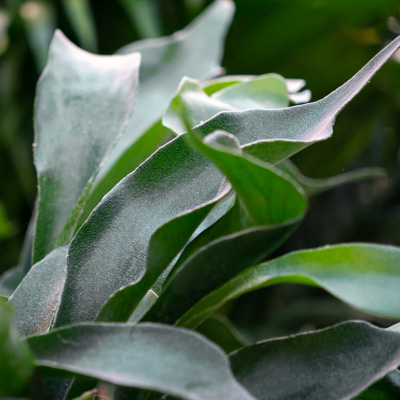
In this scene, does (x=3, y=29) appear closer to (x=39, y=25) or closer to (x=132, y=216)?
(x=39, y=25)

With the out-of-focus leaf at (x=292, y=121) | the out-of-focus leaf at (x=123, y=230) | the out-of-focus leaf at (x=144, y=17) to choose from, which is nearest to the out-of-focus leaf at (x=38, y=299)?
the out-of-focus leaf at (x=123, y=230)

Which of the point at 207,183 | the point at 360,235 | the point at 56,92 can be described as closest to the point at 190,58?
the point at 56,92

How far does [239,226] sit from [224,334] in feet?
0.94

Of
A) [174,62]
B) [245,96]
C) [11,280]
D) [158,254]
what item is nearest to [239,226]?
[158,254]

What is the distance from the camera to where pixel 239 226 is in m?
0.28

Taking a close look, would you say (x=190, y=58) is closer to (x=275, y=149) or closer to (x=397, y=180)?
(x=275, y=149)

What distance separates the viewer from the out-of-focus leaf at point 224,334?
503 mm

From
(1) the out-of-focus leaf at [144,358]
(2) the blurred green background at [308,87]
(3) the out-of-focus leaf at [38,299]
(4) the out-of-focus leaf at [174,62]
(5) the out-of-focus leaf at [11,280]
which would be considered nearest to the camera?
(1) the out-of-focus leaf at [144,358]

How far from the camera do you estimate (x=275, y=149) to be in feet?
0.92

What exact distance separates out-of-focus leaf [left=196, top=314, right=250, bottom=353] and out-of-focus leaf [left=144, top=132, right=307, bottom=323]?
226 mm

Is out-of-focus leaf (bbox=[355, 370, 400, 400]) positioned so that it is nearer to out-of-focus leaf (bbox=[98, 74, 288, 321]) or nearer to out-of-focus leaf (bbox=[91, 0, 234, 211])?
out-of-focus leaf (bbox=[98, 74, 288, 321])

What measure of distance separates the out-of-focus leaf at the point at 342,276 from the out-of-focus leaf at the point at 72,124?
138 mm

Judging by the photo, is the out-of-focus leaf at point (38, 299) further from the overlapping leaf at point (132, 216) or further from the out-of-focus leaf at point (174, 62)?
the out-of-focus leaf at point (174, 62)

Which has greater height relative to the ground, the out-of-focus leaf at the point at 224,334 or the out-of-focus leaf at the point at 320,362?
the out-of-focus leaf at the point at 320,362
